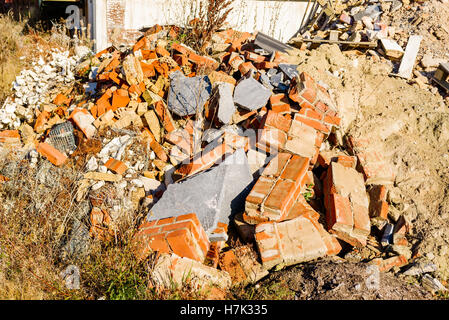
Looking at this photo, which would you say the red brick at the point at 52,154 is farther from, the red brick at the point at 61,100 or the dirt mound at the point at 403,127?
the dirt mound at the point at 403,127

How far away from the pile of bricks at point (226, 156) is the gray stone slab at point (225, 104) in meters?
0.01

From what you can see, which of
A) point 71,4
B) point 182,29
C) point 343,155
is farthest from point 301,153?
point 71,4

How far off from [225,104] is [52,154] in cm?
211

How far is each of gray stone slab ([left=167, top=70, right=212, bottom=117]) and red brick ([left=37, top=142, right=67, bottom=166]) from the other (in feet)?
4.66

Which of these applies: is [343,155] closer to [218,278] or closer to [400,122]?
[400,122]

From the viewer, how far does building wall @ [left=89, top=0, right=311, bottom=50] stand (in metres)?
6.29

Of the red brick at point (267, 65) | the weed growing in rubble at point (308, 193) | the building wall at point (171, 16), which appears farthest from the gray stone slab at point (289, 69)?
the building wall at point (171, 16)

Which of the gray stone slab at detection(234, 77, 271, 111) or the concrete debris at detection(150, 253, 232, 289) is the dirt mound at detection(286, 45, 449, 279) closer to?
the gray stone slab at detection(234, 77, 271, 111)

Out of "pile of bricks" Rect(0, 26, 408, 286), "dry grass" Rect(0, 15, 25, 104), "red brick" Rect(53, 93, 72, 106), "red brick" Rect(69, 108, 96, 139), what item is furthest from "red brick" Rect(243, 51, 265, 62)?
"dry grass" Rect(0, 15, 25, 104)

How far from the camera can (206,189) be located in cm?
345

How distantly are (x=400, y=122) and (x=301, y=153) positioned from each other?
159 cm

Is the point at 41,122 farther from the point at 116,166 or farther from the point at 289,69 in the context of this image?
the point at 289,69

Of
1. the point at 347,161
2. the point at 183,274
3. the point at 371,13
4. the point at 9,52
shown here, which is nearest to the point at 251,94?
the point at 347,161
